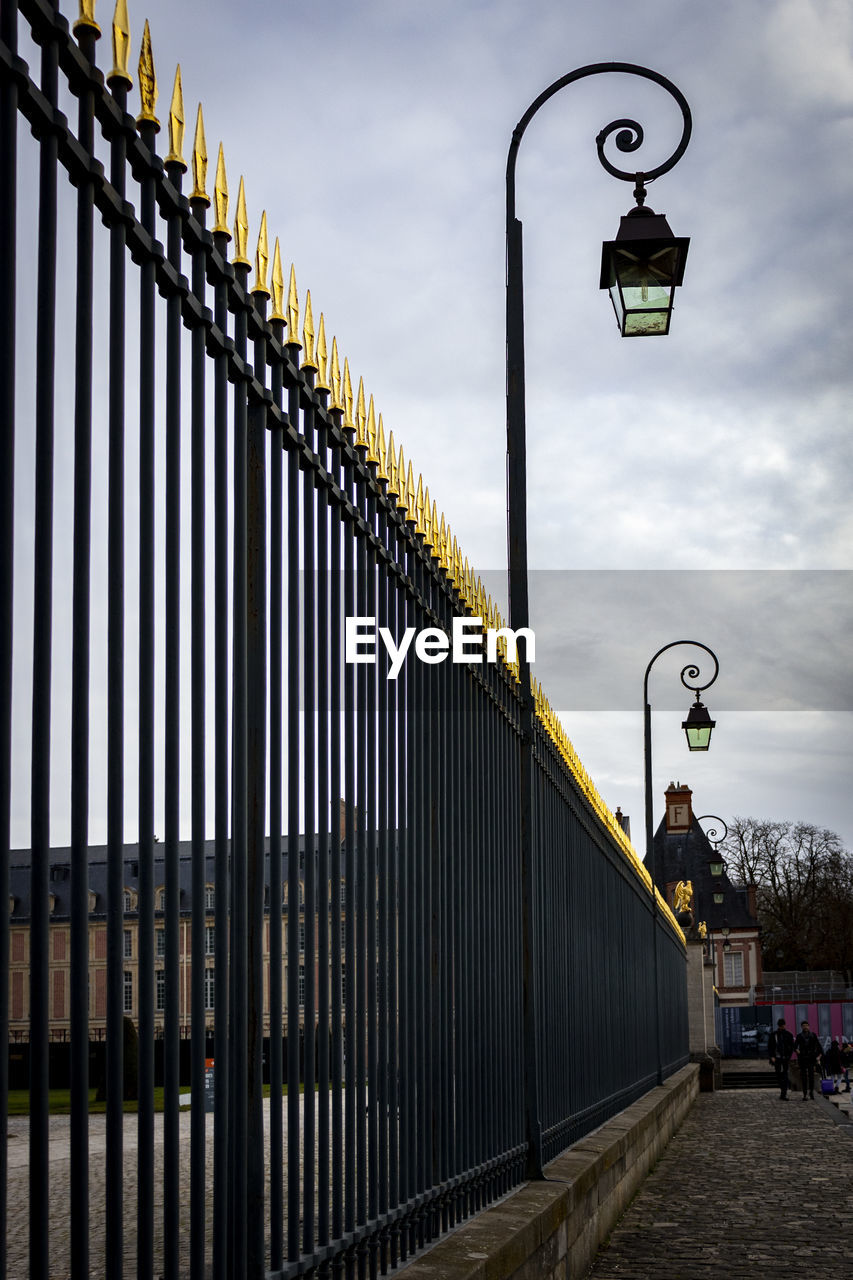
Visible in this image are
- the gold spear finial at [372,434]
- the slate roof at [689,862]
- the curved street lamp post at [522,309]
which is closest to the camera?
the gold spear finial at [372,434]

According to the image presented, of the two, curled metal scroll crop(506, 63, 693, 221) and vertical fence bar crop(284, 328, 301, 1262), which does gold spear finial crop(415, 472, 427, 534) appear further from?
curled metal scroll crop(506, 63, 693, 221)

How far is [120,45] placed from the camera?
281 centimetres

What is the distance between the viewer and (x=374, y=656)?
4770 mm

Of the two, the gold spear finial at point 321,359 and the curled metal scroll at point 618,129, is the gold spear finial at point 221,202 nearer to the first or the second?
the gold spear finial at point 321,359

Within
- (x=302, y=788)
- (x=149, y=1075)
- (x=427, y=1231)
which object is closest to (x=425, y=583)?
(x=302, y=788)

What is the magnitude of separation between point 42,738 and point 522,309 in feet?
20.3

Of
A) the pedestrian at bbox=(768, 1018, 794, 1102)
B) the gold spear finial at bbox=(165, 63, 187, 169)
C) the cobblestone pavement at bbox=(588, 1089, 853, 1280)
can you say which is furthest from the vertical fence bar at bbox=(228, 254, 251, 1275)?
the pedestrian at bbox=(768, 1018, 794, 1102)

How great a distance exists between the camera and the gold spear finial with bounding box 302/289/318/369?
13.6 feet

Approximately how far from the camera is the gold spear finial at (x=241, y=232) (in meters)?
3.53

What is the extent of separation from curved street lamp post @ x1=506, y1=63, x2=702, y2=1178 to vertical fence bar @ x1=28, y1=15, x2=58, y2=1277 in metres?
5.09

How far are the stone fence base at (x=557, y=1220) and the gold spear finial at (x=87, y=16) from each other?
11.6 ft

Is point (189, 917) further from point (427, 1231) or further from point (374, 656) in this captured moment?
point (427, 1231)

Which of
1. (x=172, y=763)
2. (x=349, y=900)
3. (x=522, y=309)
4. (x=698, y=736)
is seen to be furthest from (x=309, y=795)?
(x=698, y=736)

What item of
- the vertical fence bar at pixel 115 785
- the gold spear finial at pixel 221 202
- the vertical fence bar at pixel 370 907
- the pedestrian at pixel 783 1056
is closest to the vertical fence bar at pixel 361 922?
the vertical fence bar at pixel 370 907
